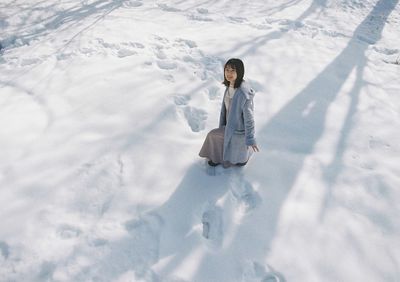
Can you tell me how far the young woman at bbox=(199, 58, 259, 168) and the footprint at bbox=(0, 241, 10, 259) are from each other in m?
2.06

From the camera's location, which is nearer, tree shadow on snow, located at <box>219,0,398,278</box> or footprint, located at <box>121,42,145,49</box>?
tree shadow on snow, located at <box>219,0,398,278</box>

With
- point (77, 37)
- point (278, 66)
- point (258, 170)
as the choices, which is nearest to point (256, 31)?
point (278, 66)

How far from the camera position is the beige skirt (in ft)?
12.3

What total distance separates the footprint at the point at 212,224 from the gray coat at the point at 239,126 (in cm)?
60

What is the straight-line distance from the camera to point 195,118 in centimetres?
479

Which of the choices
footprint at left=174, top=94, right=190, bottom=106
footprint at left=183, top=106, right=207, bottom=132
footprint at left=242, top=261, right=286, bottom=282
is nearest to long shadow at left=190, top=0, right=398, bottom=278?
footprint at left=242, top=261, right=286, bottom=282

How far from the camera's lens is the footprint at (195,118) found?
4.68 meters

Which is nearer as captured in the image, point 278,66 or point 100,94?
point 100,94

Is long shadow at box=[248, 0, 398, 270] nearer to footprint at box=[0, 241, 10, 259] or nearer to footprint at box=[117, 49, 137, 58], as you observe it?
footprint at box=[0, 241, 10, 259]

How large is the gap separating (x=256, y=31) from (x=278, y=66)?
1502mm

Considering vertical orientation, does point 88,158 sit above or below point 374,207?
above

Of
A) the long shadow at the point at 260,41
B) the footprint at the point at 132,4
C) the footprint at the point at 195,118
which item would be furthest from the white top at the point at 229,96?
the footprint at the point at 132,4

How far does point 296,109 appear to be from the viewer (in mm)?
5148

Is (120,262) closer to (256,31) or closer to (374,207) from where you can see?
(374,207)
